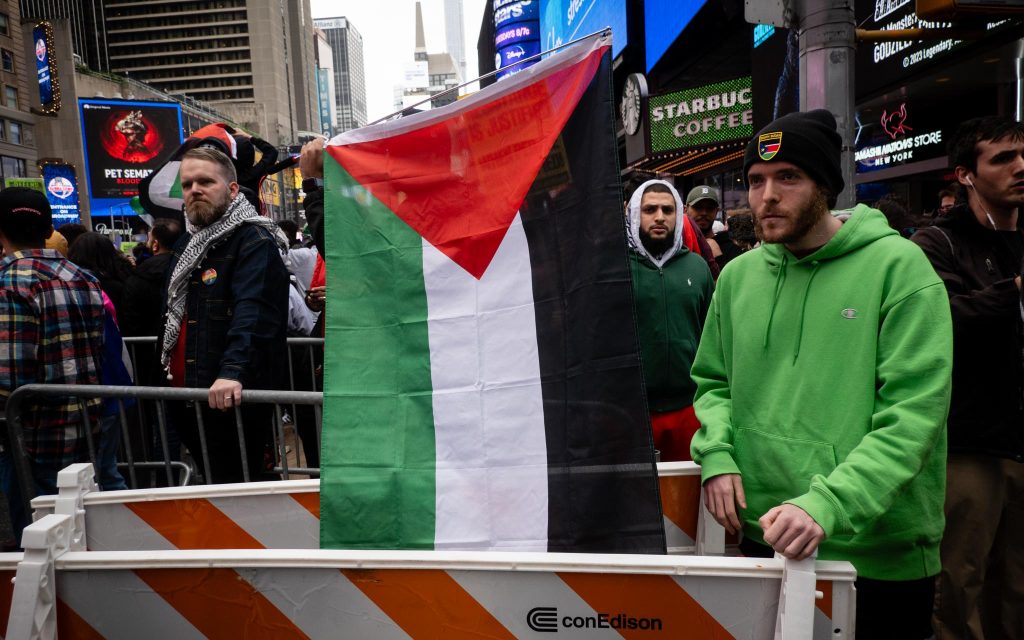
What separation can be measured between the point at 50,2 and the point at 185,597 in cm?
12826

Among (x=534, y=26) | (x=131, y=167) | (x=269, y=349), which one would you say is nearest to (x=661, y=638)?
(x=269, y=349)

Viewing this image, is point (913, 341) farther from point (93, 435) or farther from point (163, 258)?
point (163, 258)

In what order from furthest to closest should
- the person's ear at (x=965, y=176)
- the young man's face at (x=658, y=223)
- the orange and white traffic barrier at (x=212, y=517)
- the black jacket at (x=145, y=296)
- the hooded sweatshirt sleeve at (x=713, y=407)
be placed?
1. the black jacket at (x=145, y=296)
2. the young man's face at (x=658, y=223)
3. the person's ear at (x=965, y=176)
4. the orange and white traffic barrier at (x=212, y=517)
5. the hooded sweatshirt sleeve at (x=713, y=407)

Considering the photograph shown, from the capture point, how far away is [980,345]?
300 cm

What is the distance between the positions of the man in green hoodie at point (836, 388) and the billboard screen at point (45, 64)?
70.4 meters

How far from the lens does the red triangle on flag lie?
210 cm

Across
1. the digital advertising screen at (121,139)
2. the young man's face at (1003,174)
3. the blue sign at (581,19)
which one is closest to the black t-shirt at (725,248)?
the young man's face at (1003,174)

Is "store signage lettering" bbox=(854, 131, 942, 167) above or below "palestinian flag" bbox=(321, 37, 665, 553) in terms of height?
above

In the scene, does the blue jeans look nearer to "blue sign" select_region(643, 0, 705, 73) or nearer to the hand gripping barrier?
the hand gripping barrier

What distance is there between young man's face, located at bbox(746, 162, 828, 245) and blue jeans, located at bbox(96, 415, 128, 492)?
399cm

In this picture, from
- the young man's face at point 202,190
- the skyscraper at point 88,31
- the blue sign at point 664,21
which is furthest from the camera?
the skyscraper at point 88,31

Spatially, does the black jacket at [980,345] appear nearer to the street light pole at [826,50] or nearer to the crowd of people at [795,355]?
the crowd of people at [795,355]

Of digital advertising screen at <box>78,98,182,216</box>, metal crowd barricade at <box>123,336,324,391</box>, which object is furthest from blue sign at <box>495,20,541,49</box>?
metal crowd barricade at <box>123,336,324,391</box>

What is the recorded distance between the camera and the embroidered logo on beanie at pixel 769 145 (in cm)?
208
